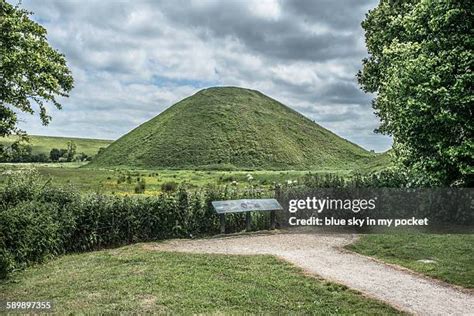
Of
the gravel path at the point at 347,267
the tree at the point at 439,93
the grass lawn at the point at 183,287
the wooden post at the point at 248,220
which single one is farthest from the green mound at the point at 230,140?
the grass lawn at the point at 183,287

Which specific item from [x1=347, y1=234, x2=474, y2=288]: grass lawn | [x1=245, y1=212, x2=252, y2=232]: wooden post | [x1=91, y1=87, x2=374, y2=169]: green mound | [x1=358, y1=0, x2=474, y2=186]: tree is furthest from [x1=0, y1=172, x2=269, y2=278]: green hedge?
[x1=91, y1=87, x2=374, y2=169]: green mound

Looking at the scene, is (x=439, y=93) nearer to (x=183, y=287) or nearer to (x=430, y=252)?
(x=430, y=252)

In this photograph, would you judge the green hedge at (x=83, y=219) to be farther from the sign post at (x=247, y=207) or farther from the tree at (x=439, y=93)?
the tree at (x=439, y=93)

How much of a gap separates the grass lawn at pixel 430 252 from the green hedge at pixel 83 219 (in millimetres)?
5649

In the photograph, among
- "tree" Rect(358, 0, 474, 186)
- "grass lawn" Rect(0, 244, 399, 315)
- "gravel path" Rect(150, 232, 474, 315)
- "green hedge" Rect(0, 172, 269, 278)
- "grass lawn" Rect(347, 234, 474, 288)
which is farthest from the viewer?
"green hedge" Rect(0, 172, 269, 278)

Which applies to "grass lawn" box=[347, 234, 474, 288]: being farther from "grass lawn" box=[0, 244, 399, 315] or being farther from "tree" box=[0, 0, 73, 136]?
"tree" box=[0, 0, 73, 136]

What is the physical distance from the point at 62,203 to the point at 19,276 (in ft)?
14.2

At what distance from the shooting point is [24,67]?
14.3 m

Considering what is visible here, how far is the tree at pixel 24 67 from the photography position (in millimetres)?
13867

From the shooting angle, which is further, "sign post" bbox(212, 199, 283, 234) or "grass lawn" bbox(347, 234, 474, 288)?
"sign post" bbox(212, 199, 283, 234)

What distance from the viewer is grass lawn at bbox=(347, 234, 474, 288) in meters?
12.2

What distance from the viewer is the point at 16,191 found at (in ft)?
52.6

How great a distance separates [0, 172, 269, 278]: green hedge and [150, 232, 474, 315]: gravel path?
112cm

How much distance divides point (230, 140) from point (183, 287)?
88.4 metres
